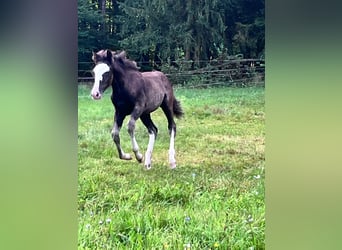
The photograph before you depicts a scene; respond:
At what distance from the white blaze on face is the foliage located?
0.24ft

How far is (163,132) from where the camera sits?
7.81 feet

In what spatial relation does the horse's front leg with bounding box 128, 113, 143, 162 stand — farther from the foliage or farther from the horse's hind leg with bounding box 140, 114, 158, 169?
the foliage

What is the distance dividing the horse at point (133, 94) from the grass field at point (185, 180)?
29 millimetres

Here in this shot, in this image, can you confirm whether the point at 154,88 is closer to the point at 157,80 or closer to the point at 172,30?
the point at 157,80

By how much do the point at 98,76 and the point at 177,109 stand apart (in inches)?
17.0

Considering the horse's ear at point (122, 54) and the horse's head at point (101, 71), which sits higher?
the horse's ear at point (122, 54)

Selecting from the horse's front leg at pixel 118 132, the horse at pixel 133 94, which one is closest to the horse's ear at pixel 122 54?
the horse at pixel 133 94

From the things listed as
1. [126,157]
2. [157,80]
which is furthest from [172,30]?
[126,157]

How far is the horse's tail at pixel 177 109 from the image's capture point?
7.80 feet

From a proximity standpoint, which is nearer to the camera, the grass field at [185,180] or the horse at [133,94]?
the grass field at [185,180]

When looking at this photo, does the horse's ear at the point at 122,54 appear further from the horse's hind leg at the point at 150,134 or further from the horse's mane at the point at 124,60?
the horse's hind leg at the point at 150,134

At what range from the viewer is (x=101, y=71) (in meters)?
2.40
